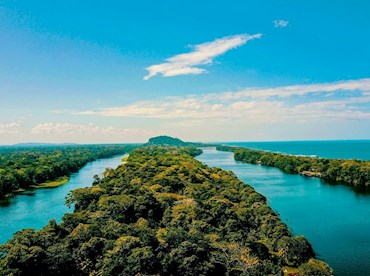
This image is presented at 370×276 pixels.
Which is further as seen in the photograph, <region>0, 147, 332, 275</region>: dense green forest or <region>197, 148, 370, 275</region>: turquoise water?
<region>197, 148, 370, 275</region>: turquoise water

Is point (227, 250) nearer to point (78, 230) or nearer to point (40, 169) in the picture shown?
point (78, 230)

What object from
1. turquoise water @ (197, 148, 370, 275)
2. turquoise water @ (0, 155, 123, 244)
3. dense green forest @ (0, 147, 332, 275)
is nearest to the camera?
dense green forest @ (0, 147, 332, 275)

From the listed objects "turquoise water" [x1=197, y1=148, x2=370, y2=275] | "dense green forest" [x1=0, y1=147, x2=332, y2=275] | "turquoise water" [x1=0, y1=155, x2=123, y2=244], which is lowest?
"turquoise water" [x1=0, y1=155, x2=123, y2=244]

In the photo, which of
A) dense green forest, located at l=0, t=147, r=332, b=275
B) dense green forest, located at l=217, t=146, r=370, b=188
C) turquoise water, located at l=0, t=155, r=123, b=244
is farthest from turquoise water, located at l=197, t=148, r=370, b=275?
turquoise water, located at l=0, t=155, r=123, b=244

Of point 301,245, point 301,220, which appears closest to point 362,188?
point 301,220

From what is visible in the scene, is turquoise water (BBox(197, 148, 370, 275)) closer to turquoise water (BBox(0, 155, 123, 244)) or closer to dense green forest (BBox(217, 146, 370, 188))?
dense green forest (BBox(217, 146, 370, 188))

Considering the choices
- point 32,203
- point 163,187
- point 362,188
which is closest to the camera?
point 163,187
